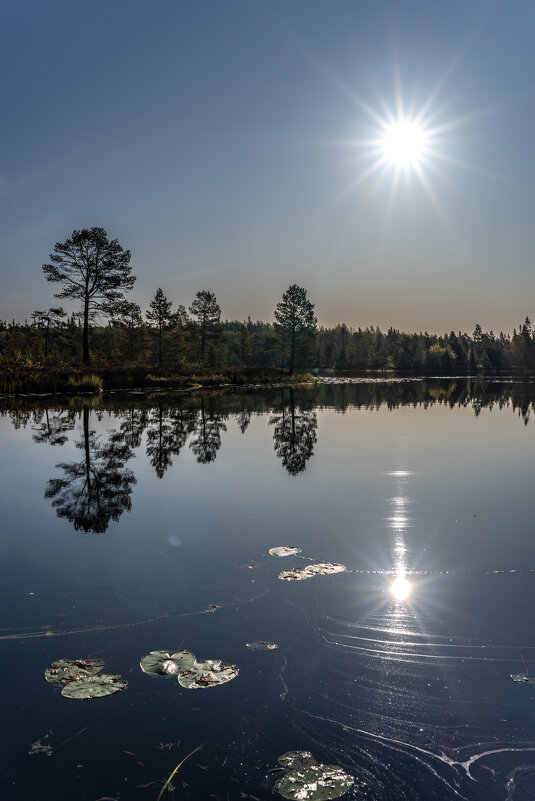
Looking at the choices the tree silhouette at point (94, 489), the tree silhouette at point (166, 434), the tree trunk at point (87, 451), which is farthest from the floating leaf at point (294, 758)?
the tree silhouette at point (166, 434)

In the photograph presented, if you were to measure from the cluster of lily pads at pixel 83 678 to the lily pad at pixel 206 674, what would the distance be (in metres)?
0.45

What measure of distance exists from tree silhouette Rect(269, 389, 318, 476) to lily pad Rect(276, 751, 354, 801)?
842 cm

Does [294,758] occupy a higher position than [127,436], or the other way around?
[127,436]

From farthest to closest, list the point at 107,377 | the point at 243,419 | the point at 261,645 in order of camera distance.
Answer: the point at 107,377 → the point at 243,419 → the point at 261,645

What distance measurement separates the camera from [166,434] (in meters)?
17.2

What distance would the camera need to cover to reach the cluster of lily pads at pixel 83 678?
3803mm

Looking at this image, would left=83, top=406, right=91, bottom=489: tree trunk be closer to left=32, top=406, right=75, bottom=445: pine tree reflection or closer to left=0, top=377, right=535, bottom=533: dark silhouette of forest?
left=0, top=377, right=535, bottom=533: dark silhouette of forest

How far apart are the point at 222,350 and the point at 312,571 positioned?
340 feet

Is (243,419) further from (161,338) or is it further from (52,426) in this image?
(161,338)

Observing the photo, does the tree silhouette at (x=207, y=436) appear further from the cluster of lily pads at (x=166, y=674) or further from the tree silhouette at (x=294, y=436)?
the cluster of lily pads at (x=166, y=674)

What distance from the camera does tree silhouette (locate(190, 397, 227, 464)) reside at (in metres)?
13.8

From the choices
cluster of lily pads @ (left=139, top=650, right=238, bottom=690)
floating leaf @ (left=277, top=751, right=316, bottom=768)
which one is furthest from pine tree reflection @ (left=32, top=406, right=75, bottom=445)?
floating leaf @ (left=277, top=751, right=316, bottom=768)

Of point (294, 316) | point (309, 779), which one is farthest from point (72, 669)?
point (294, 316)

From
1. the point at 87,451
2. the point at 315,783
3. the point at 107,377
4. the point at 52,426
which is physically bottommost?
the point at 315,783
